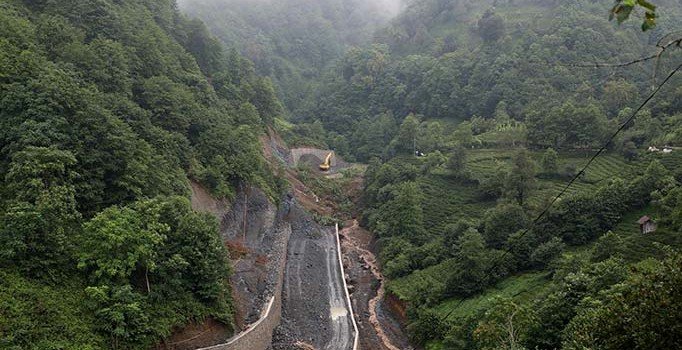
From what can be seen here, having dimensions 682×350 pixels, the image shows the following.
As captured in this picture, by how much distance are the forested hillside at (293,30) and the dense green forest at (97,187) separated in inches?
2296

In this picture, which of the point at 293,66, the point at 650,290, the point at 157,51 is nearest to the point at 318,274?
the point at 157,51

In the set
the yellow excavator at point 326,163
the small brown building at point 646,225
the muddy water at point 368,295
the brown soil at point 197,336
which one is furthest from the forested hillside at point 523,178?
the brown soil at point 197,336

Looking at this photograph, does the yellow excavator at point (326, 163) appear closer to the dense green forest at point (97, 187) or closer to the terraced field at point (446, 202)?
the terraced field at point (446, 202)

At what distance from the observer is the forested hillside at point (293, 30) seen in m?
99.9

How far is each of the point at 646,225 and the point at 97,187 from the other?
2635 cm

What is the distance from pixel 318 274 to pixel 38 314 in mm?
20650

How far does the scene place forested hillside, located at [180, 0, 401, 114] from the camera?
99875 millimetres

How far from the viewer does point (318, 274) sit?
115 feet

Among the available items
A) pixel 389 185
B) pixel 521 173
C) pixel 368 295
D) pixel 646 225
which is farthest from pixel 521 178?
pixel 389 185

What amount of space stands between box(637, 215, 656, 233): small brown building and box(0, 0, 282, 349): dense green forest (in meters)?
21.0

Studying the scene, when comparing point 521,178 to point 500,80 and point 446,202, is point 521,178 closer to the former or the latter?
point 446,202

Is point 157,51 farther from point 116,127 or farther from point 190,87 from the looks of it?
point 116,127

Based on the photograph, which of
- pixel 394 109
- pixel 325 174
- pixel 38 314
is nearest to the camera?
pixel 38 314

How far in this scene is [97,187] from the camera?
22000mm
